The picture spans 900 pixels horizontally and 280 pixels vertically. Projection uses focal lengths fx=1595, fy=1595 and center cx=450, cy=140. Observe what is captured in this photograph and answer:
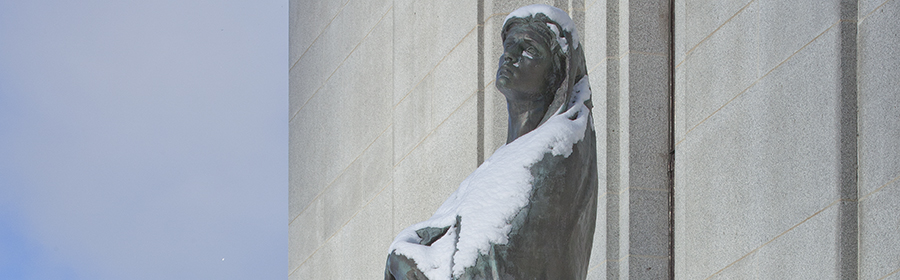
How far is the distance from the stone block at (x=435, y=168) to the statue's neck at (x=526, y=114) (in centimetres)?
419

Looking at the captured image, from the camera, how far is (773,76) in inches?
338

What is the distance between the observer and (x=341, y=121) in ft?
48.2

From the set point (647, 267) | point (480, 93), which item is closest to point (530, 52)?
point (647, 267)

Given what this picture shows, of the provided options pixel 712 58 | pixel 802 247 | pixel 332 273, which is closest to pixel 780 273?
pixel 802 247

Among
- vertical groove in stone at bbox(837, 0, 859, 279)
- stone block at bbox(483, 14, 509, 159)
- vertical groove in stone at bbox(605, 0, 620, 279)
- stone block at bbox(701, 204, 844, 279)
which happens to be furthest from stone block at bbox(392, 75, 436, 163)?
vertical groove in stone at bbox(837, 0, 859, 279)

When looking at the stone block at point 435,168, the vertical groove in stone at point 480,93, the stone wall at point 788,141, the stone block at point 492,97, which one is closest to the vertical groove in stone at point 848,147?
the stone wall at point 788,141

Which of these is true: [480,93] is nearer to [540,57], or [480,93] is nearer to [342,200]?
[342,200]

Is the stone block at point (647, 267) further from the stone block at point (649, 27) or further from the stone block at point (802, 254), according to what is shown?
the stone block at point (649, 27)

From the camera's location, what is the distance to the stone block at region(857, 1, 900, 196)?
7523 mm

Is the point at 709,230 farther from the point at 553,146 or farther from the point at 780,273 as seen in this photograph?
the point at 553,146

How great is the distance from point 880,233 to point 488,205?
2238 mm

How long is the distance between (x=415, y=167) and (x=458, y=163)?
99 cm

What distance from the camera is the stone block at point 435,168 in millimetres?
11336

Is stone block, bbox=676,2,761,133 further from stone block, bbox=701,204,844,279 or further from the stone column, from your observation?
stone block, bbox=701,204,844,279
